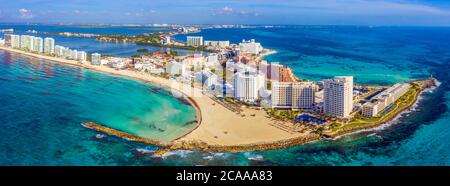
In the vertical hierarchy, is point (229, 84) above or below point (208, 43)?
below

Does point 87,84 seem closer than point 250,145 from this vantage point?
No

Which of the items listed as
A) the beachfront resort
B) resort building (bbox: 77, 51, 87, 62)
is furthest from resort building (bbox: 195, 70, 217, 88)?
resort building (bbox: 77, 51, 87, 62)

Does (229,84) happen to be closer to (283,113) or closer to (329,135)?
(283,113)

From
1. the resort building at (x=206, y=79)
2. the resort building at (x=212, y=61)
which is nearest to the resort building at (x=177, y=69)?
the resort building at (x=206, y=79)

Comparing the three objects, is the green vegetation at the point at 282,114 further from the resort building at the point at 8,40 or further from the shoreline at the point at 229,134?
the resort building at the point at 8,40

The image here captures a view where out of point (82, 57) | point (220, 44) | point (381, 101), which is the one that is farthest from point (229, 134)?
point (220, 44)

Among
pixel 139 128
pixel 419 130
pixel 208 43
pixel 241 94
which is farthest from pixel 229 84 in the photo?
pixel 208 43

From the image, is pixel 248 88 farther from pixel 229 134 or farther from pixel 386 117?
pixel 386 117
